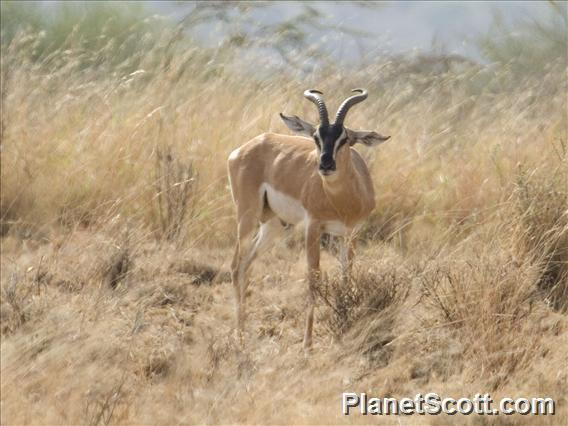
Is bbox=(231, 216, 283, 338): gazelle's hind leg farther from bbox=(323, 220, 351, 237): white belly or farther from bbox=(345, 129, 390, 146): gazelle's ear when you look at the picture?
bbox=(345, 129, 390, 146): gazelle's ear

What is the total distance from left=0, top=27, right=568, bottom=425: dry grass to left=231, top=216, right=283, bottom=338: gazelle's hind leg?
7.4 inches

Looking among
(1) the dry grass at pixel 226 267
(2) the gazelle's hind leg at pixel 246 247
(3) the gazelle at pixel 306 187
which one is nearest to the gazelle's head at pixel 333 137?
(3) the gazelle at pixel 306 187

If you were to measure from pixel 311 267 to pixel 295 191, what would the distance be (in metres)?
0.58

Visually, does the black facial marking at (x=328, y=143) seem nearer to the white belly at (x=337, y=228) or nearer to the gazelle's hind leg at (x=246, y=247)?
the white belly at (x=337, y=228)

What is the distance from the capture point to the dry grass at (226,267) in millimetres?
6234

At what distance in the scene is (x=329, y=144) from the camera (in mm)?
7086

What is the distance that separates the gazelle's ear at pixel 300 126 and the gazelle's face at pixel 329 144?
25cm

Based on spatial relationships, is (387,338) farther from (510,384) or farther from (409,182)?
(409,182)

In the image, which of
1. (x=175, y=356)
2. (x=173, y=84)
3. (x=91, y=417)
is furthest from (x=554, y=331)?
(x=173, y=84)

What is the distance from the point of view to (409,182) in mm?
9805

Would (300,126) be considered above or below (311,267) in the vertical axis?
above

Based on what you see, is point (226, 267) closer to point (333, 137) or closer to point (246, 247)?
point (246, 247)

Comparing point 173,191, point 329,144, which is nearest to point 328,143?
point 329,144

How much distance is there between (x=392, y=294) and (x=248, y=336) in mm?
901
